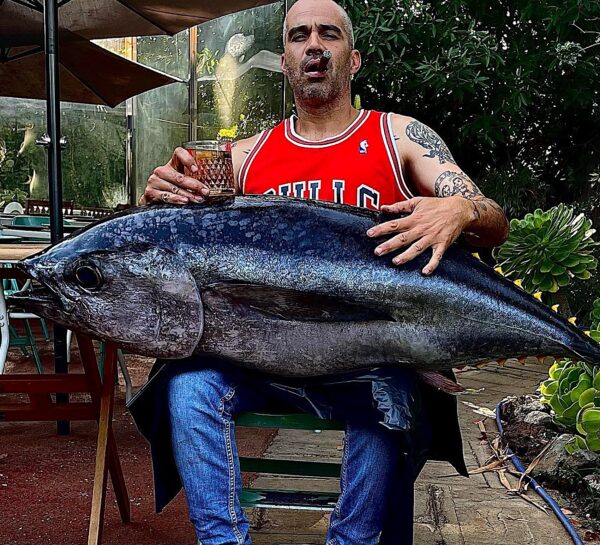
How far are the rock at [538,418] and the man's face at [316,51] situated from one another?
2.08 m

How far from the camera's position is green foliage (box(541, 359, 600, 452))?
9.49 feet

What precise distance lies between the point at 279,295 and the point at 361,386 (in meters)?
0.33

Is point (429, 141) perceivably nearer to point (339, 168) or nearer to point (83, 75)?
point (339, 168)

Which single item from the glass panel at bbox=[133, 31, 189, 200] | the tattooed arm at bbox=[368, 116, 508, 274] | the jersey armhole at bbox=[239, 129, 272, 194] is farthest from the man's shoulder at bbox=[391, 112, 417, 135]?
the glass panel at bbox=[133, 31, 189, 200]

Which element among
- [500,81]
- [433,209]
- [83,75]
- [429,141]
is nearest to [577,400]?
[429,141]

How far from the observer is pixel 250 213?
184cm

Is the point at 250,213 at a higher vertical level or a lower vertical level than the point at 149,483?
higher

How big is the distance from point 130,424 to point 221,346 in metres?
2.37

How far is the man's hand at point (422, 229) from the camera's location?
179 centimetres

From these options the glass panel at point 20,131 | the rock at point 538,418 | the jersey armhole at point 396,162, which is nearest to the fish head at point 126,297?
the jersey armhole at point 396,162

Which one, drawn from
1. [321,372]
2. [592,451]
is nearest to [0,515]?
[321,372]

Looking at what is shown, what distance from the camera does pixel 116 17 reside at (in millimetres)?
5586

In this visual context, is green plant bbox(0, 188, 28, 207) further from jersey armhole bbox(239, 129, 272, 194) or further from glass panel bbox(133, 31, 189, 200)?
jersey armhole bbox(239, 129, 272, 194)

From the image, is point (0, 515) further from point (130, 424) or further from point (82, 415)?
point (130, 424)
